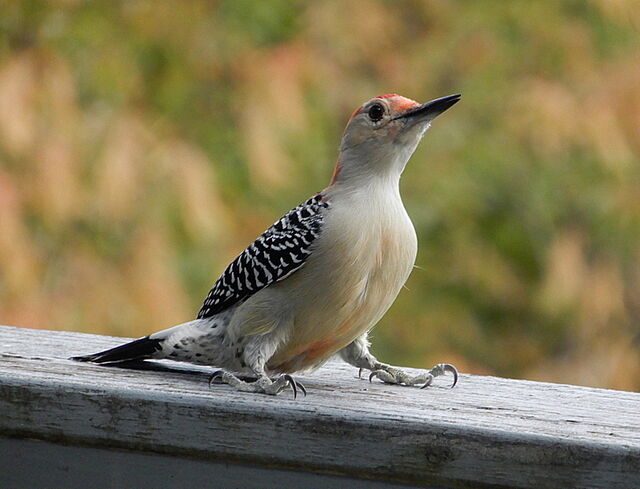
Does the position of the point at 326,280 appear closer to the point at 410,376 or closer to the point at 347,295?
the point at 347,295

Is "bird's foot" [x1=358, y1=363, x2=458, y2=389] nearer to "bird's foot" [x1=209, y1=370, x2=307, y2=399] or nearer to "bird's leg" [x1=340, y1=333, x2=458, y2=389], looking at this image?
"bird's leg" [x1=340, y1=333, x2=458, y2=389]

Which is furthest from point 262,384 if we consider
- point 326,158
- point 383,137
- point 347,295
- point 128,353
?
point 326,158

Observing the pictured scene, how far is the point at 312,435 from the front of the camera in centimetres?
189

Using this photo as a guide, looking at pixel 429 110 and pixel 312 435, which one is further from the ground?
pixel 429 110

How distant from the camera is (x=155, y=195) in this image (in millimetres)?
5898

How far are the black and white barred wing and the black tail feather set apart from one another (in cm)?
24

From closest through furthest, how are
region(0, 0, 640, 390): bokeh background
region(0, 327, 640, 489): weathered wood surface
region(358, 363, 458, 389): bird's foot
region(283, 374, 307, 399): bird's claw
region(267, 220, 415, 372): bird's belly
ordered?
region(0, 327, 640, 489): weathered wood surface, region(283, 374, 307, 399): bird's claw, region(267, 220, 415, 372): bird's belly, region(358, 363, 458, 389): bird's foot, region(0, 0, 640, 390): bokeh background

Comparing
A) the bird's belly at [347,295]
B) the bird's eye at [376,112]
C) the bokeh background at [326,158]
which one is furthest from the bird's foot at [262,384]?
the bokeh background at [326,158]

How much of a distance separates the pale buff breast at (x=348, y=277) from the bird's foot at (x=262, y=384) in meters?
0.20

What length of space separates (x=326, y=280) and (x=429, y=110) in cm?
55

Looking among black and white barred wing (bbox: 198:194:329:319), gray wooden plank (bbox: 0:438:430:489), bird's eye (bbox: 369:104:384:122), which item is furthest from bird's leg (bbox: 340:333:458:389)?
gray wooden plank (bbox: 0:438:430:489)

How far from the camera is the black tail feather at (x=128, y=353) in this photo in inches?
98.1

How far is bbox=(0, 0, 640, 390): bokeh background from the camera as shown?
5.79 m

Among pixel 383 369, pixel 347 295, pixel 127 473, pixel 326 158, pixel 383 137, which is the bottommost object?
pixel 127 473
